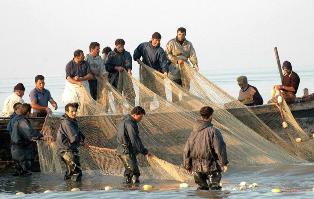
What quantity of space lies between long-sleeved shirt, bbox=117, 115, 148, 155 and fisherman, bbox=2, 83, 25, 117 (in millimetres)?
3576

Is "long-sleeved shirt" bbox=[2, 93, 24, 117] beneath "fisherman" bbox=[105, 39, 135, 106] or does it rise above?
beneath

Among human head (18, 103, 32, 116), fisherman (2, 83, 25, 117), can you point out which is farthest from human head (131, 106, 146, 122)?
fisherman (2, 83, 25, 117)

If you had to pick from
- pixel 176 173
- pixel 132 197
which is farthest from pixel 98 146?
pixel 132 197

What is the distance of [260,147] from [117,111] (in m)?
3.09

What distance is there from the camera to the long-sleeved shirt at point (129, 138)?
16109 millimetres

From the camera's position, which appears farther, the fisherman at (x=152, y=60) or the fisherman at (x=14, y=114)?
the fisherman at (x=152, y=60)

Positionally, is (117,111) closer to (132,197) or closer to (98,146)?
(98,146)

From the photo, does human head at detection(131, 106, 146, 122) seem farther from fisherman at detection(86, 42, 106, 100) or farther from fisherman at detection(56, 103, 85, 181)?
fisherman at detection(86, 42, 106, 100)

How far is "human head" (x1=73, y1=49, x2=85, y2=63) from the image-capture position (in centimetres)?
1916

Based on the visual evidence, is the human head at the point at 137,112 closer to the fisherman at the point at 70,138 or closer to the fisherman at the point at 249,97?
the fisherman at the point at 70,138

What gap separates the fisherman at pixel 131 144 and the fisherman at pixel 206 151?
2.33m

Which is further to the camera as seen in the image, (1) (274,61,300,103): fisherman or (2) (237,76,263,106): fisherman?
(1) (274,61,300,103): fisherman

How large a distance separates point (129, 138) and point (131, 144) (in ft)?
0.52

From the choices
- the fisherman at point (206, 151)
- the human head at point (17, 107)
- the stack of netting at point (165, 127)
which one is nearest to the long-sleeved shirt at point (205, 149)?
the fisherman at point (206, 151)
